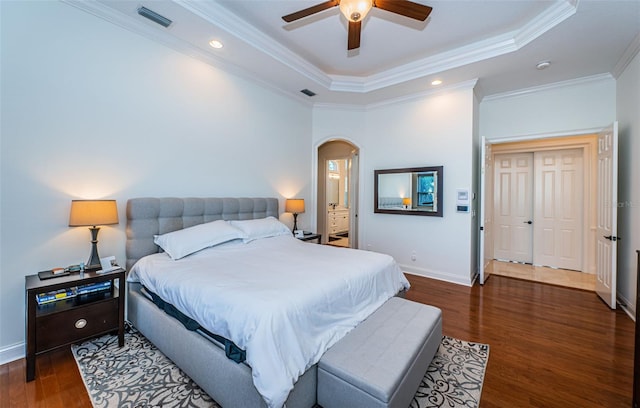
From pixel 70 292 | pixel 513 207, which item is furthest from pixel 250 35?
pixel 513 207

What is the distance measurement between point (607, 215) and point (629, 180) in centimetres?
46

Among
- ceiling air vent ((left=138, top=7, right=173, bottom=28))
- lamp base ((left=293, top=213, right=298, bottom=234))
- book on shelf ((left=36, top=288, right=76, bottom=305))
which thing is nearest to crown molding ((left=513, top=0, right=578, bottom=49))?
lamp base ((left=293, top=213, right=298, bottom=234))

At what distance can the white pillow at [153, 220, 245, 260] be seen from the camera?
258 cm

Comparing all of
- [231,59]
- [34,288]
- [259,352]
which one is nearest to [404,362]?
[259,352]

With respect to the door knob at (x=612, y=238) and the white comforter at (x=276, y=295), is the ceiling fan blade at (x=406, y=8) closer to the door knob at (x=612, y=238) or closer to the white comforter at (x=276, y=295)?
the white comforter at (x=276, y=295)

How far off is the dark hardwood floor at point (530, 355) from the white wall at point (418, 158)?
0.74 metres

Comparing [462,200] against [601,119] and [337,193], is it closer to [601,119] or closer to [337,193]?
[601,119]

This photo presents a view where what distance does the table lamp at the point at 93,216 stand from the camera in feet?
7.04

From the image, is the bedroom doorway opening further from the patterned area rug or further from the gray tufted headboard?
the patterned area rug

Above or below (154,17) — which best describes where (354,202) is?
below

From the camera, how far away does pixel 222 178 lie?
3547 millimetres

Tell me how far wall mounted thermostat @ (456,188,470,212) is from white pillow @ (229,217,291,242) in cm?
263

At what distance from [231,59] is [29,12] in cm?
175

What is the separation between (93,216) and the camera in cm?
218
